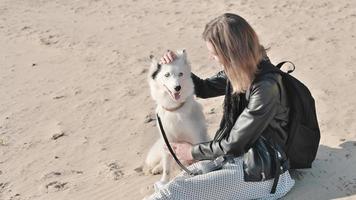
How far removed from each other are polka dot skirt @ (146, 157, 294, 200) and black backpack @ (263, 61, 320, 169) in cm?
38

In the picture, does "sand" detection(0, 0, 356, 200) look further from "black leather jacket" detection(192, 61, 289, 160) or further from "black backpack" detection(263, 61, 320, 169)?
"black leather jacket" detection(192, 61, 289, 160)

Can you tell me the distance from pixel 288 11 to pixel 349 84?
349cm

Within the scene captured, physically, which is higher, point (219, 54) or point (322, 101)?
point (219, 54)

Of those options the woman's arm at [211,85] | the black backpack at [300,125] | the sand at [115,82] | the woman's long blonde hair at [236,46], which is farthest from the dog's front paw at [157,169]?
the woman's long blonde hair at [236,46]

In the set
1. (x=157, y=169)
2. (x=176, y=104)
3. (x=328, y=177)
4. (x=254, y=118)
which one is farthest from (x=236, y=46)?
(x=157, y=169)

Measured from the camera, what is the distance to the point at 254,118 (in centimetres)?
392

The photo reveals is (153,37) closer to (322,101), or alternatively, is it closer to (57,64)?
(57,64)

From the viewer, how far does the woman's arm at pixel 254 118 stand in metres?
3.91

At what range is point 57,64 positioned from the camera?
28.9ft

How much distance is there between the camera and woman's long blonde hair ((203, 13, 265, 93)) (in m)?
3.86

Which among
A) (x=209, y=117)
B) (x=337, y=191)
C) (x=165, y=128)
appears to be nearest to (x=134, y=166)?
(x=165, y=128)

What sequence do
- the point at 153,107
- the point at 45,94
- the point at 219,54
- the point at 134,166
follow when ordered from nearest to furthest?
the point at 219,54, the point at 134,166, the point at 153,107, the point at 45,94

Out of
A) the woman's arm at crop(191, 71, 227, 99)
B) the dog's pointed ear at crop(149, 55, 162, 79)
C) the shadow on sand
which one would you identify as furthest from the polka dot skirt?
the dog's pointed ear at crop(149, 55, 162, 79)

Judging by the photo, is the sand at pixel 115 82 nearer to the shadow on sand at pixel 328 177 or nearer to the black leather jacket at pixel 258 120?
the shadow on sand at pixel 328 177
